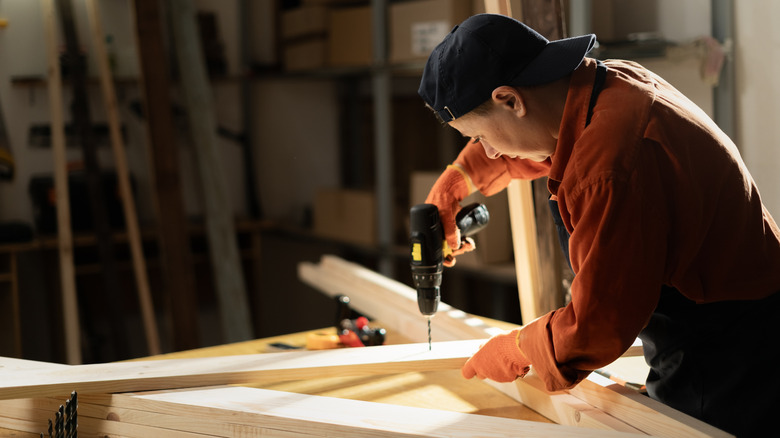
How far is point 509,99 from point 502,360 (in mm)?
492

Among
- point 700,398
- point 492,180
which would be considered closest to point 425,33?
point 492,180

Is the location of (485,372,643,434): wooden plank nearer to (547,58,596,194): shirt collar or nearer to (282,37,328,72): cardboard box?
(547,58,596,194): shirt collar

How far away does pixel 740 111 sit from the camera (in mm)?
2701

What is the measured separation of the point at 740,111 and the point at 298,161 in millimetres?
3086

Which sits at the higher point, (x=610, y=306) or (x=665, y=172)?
(x=665, y=172)

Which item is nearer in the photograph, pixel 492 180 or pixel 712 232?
pixel 712 232

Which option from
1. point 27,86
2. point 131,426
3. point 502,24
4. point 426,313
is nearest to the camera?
point 502,24

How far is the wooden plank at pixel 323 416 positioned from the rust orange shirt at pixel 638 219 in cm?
12

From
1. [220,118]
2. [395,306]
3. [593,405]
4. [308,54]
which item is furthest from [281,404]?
[220,118]

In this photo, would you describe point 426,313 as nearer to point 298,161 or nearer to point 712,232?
point 712,232

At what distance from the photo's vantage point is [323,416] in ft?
4.19

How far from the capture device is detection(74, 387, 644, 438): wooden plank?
47.8 inches

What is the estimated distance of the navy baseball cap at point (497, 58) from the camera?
1188 millimetres

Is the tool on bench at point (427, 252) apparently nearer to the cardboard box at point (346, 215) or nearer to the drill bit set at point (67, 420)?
the drill bit set at point (67, 420)
